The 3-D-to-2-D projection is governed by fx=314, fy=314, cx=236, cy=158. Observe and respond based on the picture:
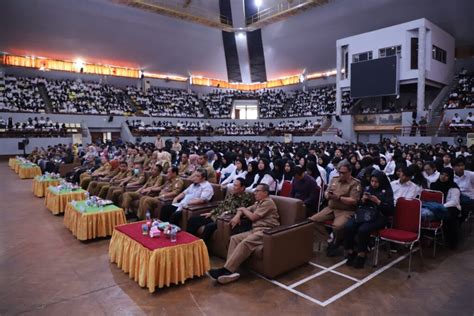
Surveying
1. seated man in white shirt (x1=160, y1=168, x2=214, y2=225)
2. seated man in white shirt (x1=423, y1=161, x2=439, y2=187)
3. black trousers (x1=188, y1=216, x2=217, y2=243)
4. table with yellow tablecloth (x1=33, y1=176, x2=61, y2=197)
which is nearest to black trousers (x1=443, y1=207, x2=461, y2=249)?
seated man in white shirt (x1=423, y1=161, x2=439, y2=187)

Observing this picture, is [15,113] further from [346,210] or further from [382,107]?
[382,107]

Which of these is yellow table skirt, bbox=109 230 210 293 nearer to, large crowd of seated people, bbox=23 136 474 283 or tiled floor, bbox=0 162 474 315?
tiled floor, bbox=0 162 474 315

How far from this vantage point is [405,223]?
4.14 m

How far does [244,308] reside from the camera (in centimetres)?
316

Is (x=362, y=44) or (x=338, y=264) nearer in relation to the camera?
(x=338, y=264)

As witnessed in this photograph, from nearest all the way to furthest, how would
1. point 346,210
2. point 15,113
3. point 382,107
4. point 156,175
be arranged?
point 346,210, point 156,175, point 15,113, point 382,107

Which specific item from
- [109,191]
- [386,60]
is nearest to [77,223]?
[109,191]

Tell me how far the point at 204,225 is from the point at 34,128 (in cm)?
1894

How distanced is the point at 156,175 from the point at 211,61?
2567 cm

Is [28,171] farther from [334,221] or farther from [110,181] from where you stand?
[334,221]

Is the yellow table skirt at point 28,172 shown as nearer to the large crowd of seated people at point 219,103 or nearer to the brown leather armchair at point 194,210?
the brown leather armchair at point 194,210

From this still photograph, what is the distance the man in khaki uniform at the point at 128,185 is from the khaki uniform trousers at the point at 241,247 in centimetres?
388

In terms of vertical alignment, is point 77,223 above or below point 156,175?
below

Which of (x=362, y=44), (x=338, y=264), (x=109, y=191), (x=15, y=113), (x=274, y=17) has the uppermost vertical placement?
(x=274, y=17)
